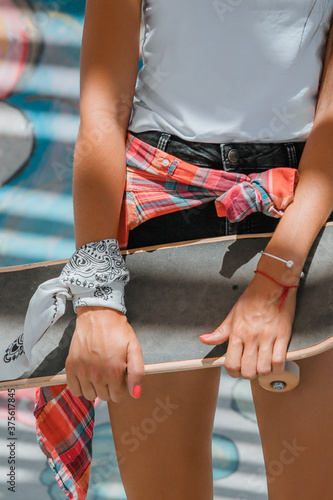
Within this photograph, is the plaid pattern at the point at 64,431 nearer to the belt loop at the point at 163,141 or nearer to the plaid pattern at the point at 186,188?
the plaid pattern at the point at 186,188

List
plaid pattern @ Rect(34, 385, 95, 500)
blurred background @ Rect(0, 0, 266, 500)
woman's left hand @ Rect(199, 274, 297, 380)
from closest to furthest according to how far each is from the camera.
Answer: woman's left hand @ Rect(199, 274, 297, 380)
plaid pattern @ Rect(34, 385, 95, 500)
blurred background @ Rect(0, 0, 266, 500)

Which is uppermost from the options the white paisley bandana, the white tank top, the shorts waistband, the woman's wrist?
the white tank top

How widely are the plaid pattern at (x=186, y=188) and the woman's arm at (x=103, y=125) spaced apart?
0.10 ft

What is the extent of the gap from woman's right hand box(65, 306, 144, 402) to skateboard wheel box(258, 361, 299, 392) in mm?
221

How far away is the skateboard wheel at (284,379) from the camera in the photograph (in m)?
1.04

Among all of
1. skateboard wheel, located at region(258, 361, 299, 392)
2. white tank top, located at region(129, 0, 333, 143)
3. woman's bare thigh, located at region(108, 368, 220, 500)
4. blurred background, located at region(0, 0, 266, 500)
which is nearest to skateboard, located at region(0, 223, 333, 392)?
skateboard wheel, located at region(258, 361, 299, 392)

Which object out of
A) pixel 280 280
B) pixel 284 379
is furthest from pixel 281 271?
pixel 284 379

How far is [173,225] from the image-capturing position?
120 cm

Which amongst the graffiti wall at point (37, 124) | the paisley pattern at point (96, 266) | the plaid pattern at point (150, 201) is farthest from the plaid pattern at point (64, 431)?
the graffiti wall at point (37, 124)

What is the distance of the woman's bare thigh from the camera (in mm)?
1208

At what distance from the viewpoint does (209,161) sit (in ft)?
3.80

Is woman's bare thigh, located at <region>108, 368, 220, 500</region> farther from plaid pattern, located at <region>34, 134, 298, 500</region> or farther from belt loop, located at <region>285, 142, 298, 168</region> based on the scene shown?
belt loop, located at <region>285, 142, 298, 168</region>

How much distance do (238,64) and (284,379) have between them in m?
0.58

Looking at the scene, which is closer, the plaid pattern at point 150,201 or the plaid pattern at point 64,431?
the plaid pattern at point 150,201
